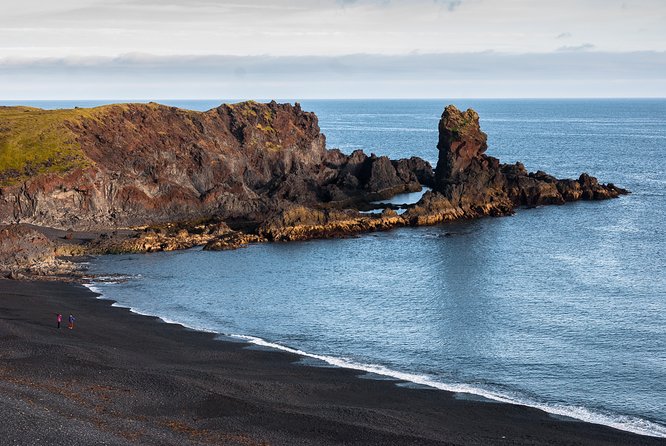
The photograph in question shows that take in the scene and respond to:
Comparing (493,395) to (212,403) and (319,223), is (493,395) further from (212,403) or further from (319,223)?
(319,223)

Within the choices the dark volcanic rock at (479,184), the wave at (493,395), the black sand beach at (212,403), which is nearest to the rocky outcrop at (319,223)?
the dark volcanic rock at (479,184)

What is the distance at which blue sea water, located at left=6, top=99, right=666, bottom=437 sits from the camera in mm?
50469

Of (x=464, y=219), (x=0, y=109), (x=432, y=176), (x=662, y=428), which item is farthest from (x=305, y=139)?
(x=662, y=428)

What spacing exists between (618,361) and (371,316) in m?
20.0

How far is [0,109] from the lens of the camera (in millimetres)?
133125

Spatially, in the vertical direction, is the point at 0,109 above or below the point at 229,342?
above

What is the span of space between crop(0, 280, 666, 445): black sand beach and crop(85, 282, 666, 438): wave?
1.10 metres

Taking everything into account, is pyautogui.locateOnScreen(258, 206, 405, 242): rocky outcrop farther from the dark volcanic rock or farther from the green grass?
the green grass

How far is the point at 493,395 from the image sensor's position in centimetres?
4788

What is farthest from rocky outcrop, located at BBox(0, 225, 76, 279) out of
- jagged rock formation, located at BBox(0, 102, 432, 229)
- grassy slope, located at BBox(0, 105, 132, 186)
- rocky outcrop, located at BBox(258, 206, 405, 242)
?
rocky outcrop, located at BBox(258, 206, 405, 242)

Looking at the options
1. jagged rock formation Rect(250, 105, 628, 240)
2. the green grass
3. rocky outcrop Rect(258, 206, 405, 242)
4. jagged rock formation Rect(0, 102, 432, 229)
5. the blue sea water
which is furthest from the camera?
the green grass

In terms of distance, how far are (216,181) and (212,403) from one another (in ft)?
241

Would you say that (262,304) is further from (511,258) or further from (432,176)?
(432,176)

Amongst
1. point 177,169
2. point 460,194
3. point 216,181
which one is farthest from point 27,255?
point 460,194
